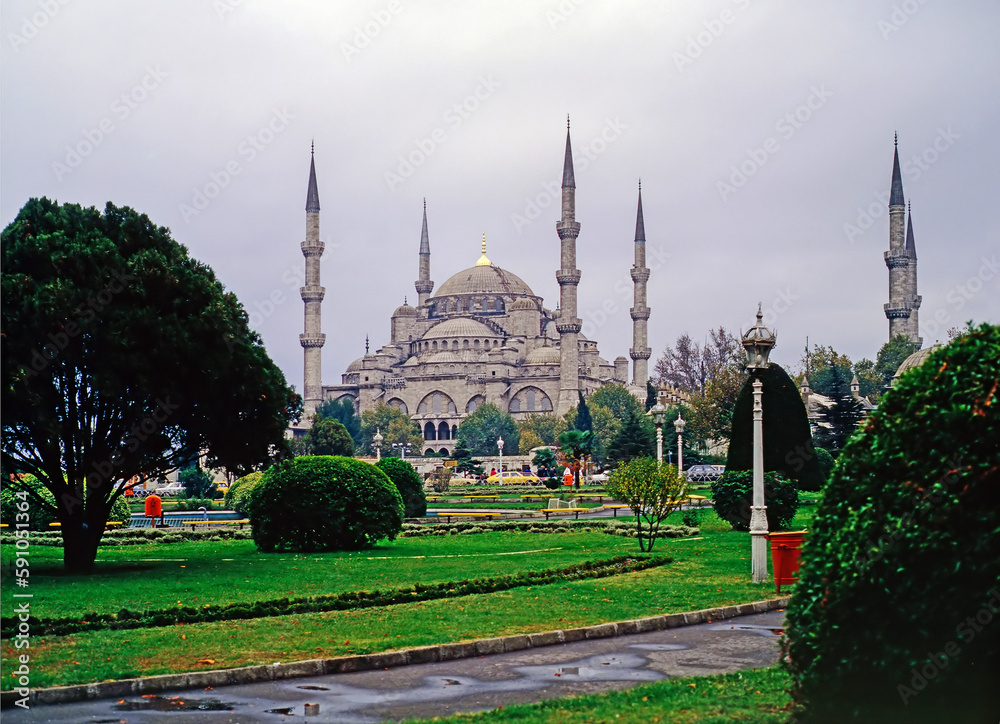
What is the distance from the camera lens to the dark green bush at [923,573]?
5.20 meters

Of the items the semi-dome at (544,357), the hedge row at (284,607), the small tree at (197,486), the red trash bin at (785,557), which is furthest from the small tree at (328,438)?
the semi-dome at (544,357)

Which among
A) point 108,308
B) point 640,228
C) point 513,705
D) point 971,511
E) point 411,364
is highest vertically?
point 640,228

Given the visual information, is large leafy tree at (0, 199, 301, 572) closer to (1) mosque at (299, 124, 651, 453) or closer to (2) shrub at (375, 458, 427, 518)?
(2) shrub at (375, 458, 427, 518)

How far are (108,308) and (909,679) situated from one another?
Answer: 39.4 ft

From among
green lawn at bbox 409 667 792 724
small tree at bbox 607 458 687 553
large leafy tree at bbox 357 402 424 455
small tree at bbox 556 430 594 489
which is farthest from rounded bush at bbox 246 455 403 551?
large leafy tree at bbox 357 402 424 455

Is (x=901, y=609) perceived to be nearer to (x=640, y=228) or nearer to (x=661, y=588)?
(x=661, y=588)

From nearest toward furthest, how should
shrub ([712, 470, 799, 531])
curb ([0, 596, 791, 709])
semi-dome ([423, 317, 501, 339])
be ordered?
curb ([0, 596, 791, 709]), shrub ([712, 470, 799, 531]), semi-dome ([423, 317, 501, 339])

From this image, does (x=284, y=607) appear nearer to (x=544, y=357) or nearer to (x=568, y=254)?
(x=568, y=254)

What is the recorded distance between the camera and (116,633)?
9383mm

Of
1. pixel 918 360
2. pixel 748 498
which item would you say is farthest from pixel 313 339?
pixel 748 498

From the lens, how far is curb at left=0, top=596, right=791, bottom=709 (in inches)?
282

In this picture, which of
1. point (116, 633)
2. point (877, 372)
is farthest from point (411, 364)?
point (116, 633)

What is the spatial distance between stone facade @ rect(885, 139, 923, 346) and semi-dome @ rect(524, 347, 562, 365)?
3035cm

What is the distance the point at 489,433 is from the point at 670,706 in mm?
76559
